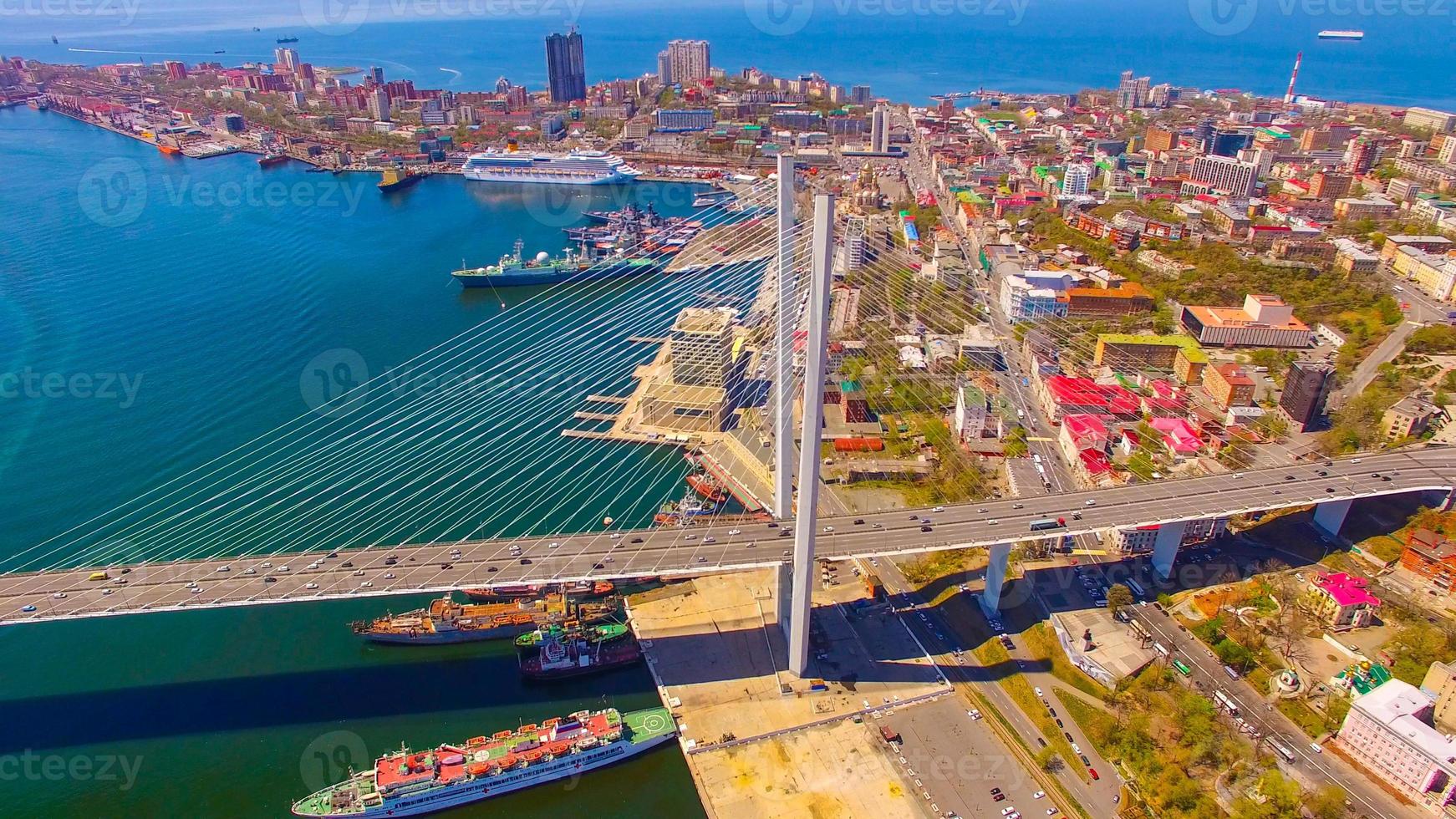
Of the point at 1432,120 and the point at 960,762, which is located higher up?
the point at 1432,120

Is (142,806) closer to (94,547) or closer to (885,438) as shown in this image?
(94,547)

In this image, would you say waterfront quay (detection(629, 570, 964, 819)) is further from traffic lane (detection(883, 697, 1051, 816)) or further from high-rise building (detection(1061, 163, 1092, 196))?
high-rise building (detection(1061, 163, 1092, 196))

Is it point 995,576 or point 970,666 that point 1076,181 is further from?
point 970,666

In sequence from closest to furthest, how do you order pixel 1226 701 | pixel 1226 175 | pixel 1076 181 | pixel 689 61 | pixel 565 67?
pixel 1226 701
pixel 1076 181
pixel 1226 175
pixel 565 67
pixel 689 61

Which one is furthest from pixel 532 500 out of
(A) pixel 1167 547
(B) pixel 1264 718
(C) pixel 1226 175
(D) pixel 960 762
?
(C) pixel 1226 175

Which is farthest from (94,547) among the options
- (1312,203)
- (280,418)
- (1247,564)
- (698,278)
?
(1312,203)

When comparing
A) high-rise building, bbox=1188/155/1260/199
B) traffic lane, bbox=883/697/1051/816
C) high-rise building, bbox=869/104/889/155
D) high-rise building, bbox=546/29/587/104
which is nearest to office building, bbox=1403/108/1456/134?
high-rise building, bbox=1188/155/1260/199
